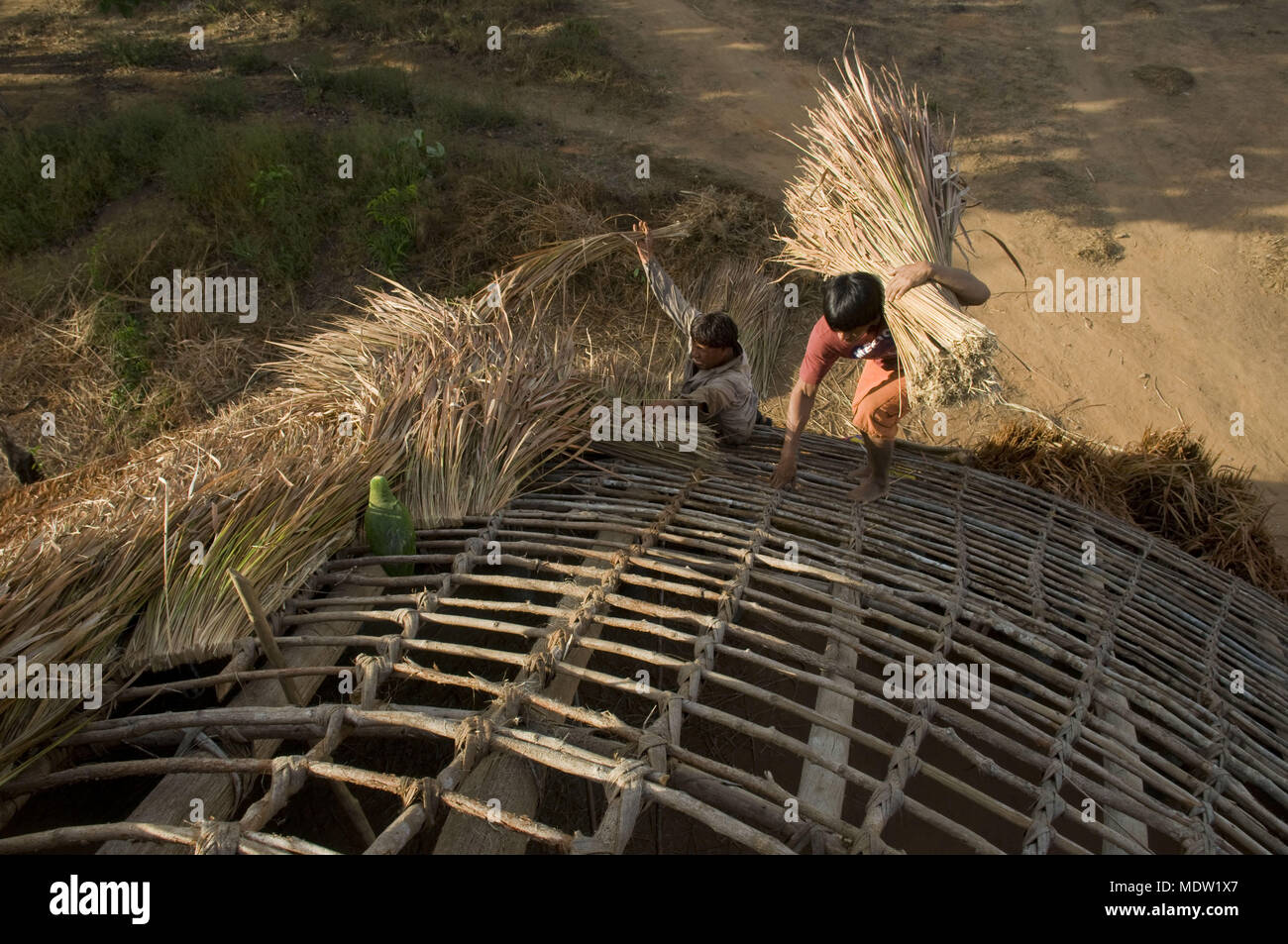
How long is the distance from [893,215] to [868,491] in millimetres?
904

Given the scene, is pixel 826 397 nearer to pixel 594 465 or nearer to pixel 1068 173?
pixel 594 465

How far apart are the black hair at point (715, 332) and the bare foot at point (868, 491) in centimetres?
72

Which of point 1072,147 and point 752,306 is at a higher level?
point 1072,147

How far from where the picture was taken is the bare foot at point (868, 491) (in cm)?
250

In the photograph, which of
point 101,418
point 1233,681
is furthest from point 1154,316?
point 101,418

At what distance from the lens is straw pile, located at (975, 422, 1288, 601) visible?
132 inches

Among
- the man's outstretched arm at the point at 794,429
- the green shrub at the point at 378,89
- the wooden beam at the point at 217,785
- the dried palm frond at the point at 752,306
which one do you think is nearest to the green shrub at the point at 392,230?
the green shrub at the point at 378,89

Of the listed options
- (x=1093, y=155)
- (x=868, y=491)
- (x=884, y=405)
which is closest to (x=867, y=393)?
(x=884, y=405)

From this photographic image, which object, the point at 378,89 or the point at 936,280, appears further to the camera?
the point at 378,89

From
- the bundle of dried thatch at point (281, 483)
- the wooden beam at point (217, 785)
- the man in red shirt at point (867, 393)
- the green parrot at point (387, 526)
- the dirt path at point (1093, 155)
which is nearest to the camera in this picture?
the wooden beam at point (217, 785)

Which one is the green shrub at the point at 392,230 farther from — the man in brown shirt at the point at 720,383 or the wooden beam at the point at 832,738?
the wooden beam at the point at 832,738

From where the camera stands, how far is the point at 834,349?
2.48 metres

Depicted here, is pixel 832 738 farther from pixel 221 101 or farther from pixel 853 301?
pixel 221 101

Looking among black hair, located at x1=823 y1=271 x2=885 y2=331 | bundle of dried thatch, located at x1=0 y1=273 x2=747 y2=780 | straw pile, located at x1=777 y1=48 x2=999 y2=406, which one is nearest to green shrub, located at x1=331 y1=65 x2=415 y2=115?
bundle of dried thatch, located at x1=0 y1=273 x2=747 y2=780
